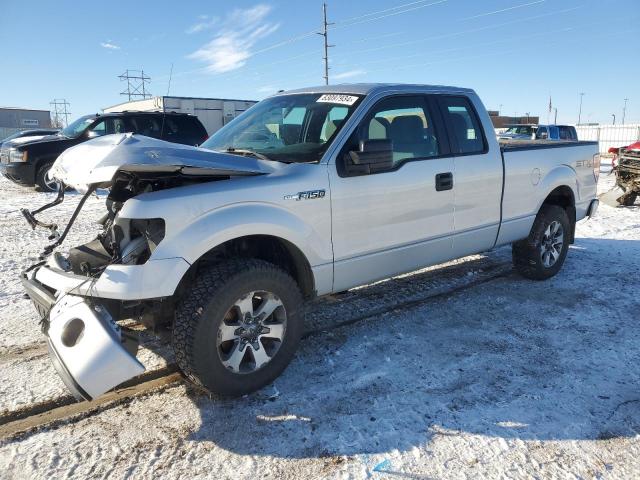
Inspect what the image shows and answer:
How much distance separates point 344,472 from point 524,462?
92 centimetres

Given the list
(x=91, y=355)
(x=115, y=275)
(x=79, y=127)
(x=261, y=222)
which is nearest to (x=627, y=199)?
(x=261, y=222)

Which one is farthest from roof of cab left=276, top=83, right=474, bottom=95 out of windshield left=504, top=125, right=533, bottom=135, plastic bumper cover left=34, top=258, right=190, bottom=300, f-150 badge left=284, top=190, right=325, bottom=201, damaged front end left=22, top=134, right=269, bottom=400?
windshield left=504, top=125, right=533, bottom=135

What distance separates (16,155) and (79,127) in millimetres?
1653

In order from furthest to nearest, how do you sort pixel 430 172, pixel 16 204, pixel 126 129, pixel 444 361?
pixel 126 129 < pixel 16 204 < pixel 430 172 < pixel 444 361

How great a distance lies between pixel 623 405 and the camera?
3.01 meters

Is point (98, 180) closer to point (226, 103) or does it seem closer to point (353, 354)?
point (353, 354)

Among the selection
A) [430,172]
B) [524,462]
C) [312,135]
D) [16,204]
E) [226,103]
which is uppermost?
[226,103]

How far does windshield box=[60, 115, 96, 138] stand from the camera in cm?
1235

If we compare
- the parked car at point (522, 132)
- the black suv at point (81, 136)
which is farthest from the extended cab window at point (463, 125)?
the parked car at point (522, 132)

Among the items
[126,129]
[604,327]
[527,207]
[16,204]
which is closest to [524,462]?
[604,327]

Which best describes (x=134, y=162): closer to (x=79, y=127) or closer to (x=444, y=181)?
(x=444, y=181)

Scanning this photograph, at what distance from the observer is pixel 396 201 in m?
3.77

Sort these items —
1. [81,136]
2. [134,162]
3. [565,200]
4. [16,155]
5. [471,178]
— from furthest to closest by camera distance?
[81,136], [16,155], [565,200], [471,178], [134,162]

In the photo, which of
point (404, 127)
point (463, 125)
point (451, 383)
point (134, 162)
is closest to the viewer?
point (134, 162)
